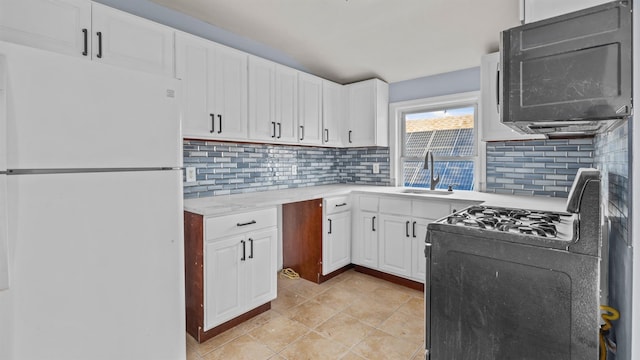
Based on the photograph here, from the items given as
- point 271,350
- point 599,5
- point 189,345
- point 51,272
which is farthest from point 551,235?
point 189,345

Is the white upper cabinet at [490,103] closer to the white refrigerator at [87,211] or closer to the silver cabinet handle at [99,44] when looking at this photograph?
the white refrigerator at [87,211]

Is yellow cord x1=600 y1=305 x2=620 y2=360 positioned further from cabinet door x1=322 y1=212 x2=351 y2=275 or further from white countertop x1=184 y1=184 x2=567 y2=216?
cabinet door x1=322 y1=212 x2=351 y2=275

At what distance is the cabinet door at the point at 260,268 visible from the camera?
2221mm

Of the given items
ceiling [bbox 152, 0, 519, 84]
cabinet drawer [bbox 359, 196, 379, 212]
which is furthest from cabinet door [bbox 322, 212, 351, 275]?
ceiling [bbox 152, 0, 519, 84]

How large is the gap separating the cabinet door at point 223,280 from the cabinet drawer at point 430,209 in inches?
60.8

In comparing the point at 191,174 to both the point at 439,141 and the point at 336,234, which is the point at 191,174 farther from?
the point at 439,141

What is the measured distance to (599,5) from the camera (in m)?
1.00

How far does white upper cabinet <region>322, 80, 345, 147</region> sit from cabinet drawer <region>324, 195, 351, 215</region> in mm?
702

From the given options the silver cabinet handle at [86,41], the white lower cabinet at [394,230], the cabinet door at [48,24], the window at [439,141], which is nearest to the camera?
the cabinet door at [48,24]


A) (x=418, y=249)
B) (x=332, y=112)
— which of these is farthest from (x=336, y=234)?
(x=332, y=112)

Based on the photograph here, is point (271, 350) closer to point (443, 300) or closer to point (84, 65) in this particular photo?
point (443, 300)

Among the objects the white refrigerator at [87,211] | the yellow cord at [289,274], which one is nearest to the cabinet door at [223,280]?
the white refrigerator at [87,211]

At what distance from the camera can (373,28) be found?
262cm

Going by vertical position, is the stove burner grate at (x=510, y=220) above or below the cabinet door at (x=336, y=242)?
above
